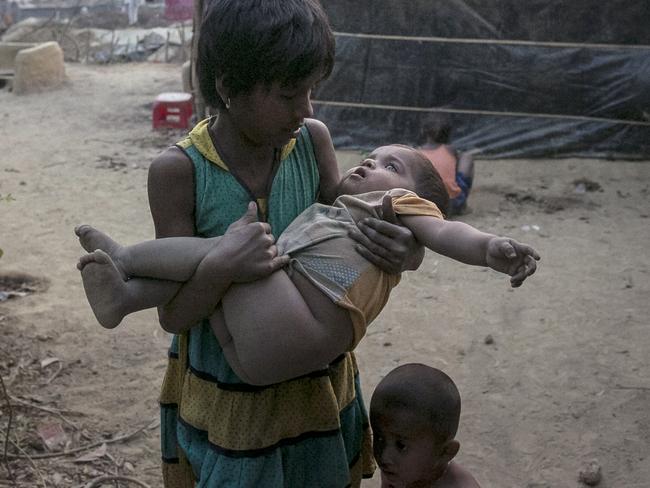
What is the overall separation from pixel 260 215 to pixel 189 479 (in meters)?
0.64

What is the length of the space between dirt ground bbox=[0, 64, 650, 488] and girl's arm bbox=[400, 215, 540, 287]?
1.62 metres

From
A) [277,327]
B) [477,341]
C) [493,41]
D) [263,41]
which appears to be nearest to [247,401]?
[277,327]

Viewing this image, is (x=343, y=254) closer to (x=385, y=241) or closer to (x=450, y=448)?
(x=385, y=241)

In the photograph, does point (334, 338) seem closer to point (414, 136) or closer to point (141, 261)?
point (141, 261)

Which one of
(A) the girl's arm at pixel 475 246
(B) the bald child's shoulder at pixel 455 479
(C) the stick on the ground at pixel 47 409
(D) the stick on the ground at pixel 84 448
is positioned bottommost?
(C) the stick on the ground at pixel 47 409

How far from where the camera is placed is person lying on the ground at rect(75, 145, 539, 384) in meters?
1.45

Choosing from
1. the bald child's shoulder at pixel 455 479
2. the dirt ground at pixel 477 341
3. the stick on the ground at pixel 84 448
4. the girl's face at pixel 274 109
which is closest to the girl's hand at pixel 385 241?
the girl's face at pixel 274 109

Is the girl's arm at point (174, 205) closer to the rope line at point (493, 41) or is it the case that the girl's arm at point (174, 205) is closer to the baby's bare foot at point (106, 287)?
the baby's bare foot at point (106, 287)

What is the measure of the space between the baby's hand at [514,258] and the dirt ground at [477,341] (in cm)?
169

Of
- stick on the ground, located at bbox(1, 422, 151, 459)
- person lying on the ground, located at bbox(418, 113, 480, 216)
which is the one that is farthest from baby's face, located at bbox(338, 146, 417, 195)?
person lying on the ground, located at bbox(418, 113, 480, 216)

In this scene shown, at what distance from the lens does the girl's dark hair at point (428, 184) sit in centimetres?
177

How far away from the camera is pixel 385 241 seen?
→ 4.98 feet

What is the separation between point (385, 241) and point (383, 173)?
0.27 meters

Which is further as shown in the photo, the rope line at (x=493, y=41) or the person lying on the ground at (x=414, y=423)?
the rope line at (x=493, y=41)
